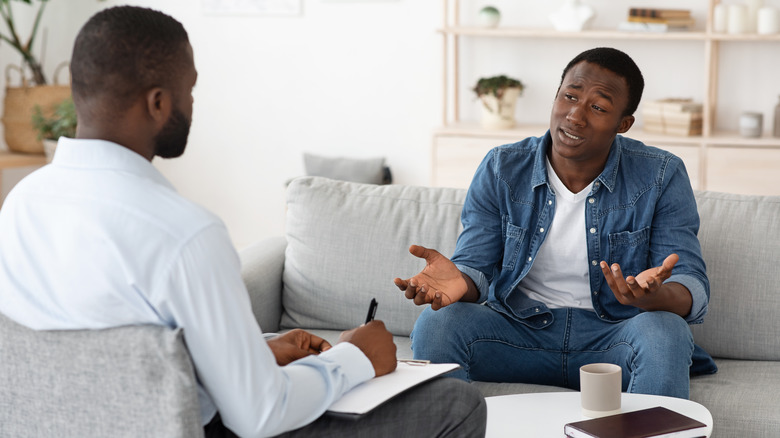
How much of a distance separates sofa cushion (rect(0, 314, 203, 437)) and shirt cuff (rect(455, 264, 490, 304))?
3.21ft

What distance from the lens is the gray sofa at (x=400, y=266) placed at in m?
2.09

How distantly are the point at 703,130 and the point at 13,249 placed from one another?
321 centimetres

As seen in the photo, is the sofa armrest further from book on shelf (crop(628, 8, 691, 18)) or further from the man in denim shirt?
book on shelf (crop(628, 8, 691, 18))

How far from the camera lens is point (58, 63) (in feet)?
15.7

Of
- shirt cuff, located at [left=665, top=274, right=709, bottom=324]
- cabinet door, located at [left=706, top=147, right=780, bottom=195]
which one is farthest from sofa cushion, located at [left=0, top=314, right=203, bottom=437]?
cabinet door, located at [left=706, top=147, right=780, bottom=195]

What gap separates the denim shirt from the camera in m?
1.99

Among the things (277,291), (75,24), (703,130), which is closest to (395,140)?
(703,130)

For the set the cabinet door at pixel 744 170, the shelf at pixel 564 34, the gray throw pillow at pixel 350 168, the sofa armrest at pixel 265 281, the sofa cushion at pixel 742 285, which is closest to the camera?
the sofa cushion at pixel 742 285

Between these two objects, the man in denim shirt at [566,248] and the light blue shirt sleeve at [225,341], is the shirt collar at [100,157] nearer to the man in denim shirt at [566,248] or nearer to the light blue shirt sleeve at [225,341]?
the light blue shirt sleeve at [225,341]

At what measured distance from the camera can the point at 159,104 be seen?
121 cm

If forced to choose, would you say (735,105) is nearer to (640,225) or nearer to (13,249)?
(640,225)

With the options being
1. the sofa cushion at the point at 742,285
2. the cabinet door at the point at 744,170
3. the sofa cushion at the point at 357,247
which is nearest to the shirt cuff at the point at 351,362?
the sofa cushion at the point at 357,247

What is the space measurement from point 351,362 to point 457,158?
2796 mm

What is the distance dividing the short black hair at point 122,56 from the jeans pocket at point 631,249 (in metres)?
1.15
